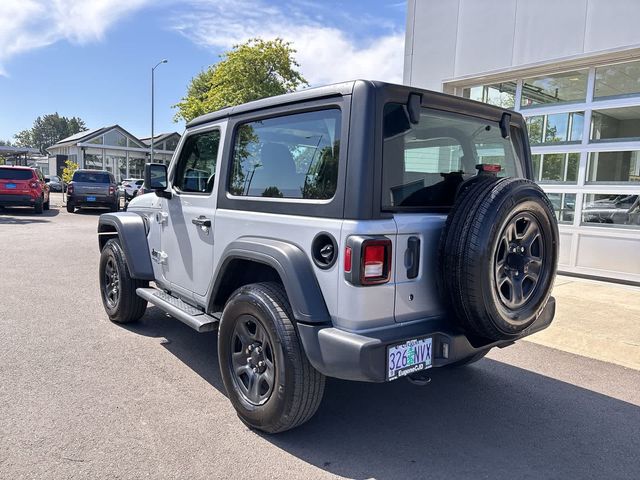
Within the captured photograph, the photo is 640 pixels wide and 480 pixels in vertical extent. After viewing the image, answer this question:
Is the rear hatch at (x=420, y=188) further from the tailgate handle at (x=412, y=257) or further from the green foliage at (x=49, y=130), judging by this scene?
the green foliage at (x=49, y=130)

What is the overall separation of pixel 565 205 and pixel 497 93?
97.1 inches

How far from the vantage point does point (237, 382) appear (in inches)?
127

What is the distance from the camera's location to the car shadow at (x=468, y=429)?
2.76 m

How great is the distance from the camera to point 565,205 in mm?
8414

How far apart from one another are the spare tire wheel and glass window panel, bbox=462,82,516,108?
686 cm

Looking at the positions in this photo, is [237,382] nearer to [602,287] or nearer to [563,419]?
[563,419]

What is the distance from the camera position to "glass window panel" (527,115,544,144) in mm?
8727

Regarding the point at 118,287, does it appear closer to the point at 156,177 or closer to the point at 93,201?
the point at 156,177

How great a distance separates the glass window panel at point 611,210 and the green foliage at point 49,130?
447 feet

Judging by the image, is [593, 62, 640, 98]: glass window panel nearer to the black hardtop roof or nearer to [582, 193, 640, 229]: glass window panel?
[582, 193, 640, 229]: glass window panel

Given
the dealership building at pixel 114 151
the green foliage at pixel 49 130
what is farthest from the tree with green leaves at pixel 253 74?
the green foliage at pixel 49 130

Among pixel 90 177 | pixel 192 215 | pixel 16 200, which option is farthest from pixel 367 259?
pixel 90 177

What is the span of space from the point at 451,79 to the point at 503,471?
799 cm

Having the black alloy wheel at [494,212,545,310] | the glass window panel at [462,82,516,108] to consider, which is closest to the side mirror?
the black alloy wheel at [494,212,545,310]
